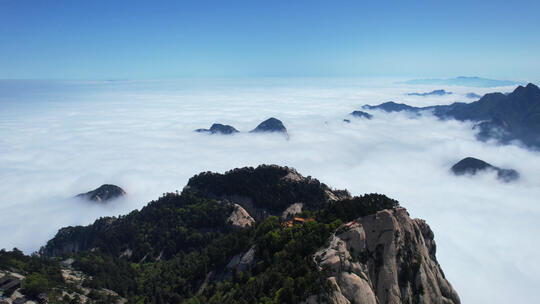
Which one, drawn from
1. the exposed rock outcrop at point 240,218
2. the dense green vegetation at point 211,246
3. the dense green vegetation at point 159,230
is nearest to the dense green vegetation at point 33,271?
the dense green vegetation at point 211,246

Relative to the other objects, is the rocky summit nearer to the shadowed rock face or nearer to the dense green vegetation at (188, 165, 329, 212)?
the dense green vegetation at (188, 165, 329, 212)

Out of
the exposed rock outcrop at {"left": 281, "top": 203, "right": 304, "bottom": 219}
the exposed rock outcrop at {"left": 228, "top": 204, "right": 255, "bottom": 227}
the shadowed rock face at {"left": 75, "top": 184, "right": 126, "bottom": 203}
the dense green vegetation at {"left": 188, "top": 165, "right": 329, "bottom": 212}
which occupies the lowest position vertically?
the shadowed rock face at {"left": 75, "top": 184, "right": 126, "bottom": 203}

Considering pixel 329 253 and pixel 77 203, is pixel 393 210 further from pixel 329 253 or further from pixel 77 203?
pixel 77 203

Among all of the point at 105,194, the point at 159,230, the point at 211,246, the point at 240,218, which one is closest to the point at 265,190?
the point at 240,218

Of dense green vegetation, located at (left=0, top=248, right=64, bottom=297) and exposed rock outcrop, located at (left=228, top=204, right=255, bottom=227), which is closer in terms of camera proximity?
dense green vegetation, located at (left=0, top=248, right=64, bottom=297)

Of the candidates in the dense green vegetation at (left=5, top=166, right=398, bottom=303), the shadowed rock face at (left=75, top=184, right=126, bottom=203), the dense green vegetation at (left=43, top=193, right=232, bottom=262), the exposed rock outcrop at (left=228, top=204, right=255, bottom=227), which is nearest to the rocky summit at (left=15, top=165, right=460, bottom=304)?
the dense green vegetation at (left=5, top=166, right=398, bottom=303)

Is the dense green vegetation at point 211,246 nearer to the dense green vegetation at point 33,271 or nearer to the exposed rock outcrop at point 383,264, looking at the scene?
the dense green vegetation at point 33,271

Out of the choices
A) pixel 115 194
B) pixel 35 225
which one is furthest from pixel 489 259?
pixel 35 225
